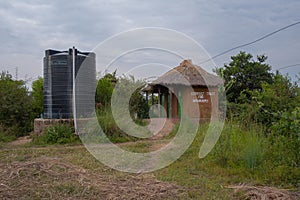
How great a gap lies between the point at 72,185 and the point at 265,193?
2.17 metres

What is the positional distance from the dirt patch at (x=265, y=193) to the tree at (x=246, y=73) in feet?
39.7

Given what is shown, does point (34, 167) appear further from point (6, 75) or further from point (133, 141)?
point (6, 75)

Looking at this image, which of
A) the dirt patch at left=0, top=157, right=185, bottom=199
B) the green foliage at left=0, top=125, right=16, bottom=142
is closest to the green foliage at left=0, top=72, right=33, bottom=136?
the green foliage at left=0, top=125, right=16, bottom=142

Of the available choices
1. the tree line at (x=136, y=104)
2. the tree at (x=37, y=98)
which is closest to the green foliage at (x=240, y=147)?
the tree line at (x=136, y=104)

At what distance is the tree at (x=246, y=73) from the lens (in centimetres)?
1537

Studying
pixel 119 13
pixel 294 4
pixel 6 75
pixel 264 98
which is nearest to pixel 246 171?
pixel 264 98

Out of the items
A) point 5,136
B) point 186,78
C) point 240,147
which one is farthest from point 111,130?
point 186,78

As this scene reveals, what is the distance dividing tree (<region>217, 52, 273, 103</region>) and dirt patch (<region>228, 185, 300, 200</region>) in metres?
12.1

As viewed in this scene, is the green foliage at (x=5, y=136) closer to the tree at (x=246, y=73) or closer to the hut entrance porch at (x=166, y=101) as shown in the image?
the hut entrance porch at (x=166, y=101)

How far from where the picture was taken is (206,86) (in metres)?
12.1

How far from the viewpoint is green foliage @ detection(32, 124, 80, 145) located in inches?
265

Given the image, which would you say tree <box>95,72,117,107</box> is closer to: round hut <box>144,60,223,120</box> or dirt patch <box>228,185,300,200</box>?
round hut <box>144,60,223,120</box>

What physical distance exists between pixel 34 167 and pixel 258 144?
10.7 ft

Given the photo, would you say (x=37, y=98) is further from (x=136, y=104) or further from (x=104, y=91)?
(x=136, y=104)
